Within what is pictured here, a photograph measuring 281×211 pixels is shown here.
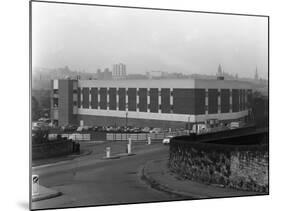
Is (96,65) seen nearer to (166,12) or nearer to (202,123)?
(166,12)

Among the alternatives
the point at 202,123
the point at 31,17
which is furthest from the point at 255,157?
the point at 31,17

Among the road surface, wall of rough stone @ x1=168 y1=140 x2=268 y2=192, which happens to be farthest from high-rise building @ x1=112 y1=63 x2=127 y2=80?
wall of rough stone @ x1=168 y1=140 x2=268 y2=192

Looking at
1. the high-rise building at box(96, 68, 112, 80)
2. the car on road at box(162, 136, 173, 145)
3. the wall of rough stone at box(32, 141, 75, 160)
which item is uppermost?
the high-rise building at box(96, 68, 112, 80)

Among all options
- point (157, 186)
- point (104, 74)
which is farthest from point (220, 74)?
point (157, 186)

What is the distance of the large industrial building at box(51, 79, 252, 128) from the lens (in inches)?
278

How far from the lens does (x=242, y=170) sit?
7.46m

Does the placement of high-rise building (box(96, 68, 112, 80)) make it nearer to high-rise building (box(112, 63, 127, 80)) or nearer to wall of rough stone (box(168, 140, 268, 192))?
high-rise building (box(112, 63, 127, 80))

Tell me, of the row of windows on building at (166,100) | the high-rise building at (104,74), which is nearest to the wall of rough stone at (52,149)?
the row of windows on building at (166,100)

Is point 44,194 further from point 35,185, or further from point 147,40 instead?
point 147,40

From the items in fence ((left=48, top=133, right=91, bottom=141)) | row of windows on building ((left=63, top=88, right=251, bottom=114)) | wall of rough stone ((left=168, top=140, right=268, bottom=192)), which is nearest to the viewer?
fence ((left=48, top=133, right=91, bottom=141))

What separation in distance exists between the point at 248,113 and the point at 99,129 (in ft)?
7.11

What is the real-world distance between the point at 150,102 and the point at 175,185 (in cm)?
117

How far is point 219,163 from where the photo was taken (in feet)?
24.6

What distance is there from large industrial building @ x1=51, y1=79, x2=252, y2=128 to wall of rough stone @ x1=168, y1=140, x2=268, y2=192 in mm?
385
